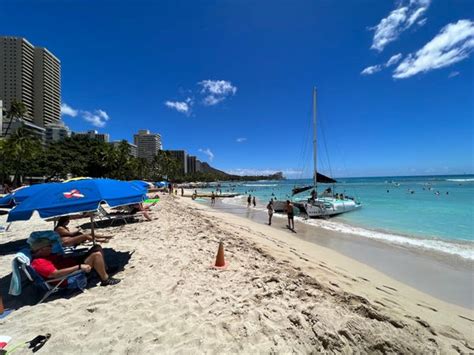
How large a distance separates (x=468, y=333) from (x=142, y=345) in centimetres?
533

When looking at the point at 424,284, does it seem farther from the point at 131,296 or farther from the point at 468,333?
the point at 131,296

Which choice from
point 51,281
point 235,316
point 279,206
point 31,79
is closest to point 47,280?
point 51,281

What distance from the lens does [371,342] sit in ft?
10.9

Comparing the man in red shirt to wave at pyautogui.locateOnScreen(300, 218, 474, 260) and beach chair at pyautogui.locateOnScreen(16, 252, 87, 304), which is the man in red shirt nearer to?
beach chair at pyautogui.locateOnScreen(16, 252, 87, 304)

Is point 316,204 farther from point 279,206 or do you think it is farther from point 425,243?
point 425,243

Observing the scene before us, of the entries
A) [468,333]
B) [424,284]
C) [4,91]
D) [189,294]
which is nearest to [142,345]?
[189,294]

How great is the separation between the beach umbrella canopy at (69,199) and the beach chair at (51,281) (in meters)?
0.82

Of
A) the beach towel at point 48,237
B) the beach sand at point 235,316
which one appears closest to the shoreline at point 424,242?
the beach sand at point 235,316

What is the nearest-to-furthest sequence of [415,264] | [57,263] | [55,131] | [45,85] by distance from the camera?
1. [57,263]
2. [415,264]
3. [45,85]
4. [55,131]

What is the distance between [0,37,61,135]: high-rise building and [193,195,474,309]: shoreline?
127 m

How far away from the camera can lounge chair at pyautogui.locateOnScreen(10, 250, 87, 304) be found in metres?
4.05

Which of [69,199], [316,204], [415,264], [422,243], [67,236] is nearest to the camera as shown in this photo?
[69,199]

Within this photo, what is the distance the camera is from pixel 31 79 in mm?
114562

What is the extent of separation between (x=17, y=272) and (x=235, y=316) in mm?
3603
